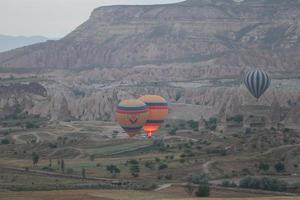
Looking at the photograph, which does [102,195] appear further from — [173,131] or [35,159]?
[173,131]

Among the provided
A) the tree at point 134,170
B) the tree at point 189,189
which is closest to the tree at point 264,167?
the tree at point 134,170

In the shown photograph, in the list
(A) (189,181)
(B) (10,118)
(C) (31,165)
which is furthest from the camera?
(B) (10,118)

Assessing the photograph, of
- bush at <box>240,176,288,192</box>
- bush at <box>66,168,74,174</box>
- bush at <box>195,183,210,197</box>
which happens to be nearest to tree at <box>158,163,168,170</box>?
bush at <box>66,168,74,174</box>

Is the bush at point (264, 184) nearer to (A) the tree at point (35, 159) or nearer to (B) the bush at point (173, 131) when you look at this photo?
(A) the tree at point (35, 159)

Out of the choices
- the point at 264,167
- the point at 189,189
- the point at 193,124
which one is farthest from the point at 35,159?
the point at 193,124

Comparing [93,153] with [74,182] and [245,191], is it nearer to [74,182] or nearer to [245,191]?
[74,182]

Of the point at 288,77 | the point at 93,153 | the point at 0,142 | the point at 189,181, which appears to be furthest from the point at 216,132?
the point at 288,77

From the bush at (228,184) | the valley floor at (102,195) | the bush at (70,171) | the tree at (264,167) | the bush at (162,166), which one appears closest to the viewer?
the valley floor at (102,195)

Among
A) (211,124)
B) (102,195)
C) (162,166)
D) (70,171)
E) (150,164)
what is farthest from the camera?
(211,124)

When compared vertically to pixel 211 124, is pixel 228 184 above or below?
below
